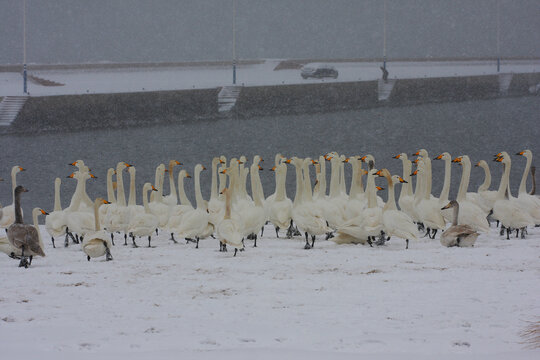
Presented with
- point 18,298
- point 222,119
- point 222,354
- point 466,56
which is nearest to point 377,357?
point 222,354

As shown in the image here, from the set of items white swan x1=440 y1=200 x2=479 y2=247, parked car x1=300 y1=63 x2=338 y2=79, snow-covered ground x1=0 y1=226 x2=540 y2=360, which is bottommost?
snow-covered ground x1=0 y1=226 x2=540 y2=360

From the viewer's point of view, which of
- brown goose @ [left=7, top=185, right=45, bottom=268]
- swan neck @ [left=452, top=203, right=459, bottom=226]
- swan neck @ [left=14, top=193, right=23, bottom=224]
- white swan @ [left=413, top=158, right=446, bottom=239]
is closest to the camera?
brown goose @ [left=7, top=185, right=45, bottom=268]

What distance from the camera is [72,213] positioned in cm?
1157

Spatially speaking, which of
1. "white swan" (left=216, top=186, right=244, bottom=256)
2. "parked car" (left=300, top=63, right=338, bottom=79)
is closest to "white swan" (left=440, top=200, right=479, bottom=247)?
"white swan" (left=216, top=186, right=244, bottom=256)

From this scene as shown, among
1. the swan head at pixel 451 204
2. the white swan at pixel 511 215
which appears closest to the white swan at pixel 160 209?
the swan head at pixel 451 204

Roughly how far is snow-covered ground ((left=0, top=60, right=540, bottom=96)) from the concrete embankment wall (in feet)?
2.19

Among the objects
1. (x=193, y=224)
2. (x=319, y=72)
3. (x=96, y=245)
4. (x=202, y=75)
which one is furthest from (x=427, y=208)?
(x=202, y=75)

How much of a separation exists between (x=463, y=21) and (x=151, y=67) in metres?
22.6

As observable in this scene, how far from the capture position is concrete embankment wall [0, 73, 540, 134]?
35.8 meters

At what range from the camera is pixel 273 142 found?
153 feet

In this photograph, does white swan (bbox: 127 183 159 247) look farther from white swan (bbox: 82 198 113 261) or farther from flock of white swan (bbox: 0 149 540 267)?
white swan (bbox: 82 198 113 261)

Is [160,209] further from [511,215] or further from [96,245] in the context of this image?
[511,215]

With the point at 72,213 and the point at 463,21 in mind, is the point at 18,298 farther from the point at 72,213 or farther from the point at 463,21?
the point at 463,21

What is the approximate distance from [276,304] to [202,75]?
141ft
